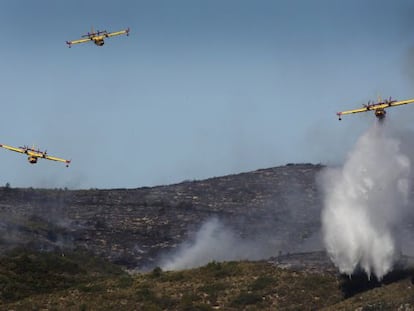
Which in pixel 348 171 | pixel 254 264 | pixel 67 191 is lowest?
pixel 254 264

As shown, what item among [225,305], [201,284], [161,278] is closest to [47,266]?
[161,278]

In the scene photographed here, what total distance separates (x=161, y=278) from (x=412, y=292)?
24.6 m

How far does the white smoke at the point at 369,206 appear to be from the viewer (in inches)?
2667

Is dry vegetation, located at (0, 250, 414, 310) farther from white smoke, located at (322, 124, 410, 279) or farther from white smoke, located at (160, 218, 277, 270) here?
white smoke, located at (160, 218, 277, 270)

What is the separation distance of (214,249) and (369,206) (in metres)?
38.7

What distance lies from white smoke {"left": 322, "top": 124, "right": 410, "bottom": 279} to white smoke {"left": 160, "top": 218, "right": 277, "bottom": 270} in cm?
2934

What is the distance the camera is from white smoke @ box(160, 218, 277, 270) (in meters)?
98.2

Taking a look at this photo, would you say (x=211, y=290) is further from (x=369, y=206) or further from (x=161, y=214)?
(x=161, y=214)

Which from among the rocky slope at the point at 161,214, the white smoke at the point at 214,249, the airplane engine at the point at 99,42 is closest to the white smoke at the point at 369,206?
the rocky slope at the point at 161,214

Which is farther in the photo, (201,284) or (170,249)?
(170,249)

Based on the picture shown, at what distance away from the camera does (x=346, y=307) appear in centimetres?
5769

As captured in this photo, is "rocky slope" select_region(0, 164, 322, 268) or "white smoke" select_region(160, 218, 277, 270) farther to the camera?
"rocky slope" select_region(0, 164, 322, 268)

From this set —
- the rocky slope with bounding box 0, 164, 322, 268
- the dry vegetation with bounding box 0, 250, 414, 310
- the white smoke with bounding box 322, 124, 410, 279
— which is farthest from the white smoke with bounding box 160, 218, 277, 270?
the white smoke with bounding box 322, 124, 410, 279

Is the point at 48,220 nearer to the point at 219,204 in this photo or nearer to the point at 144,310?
the point at 219,204
